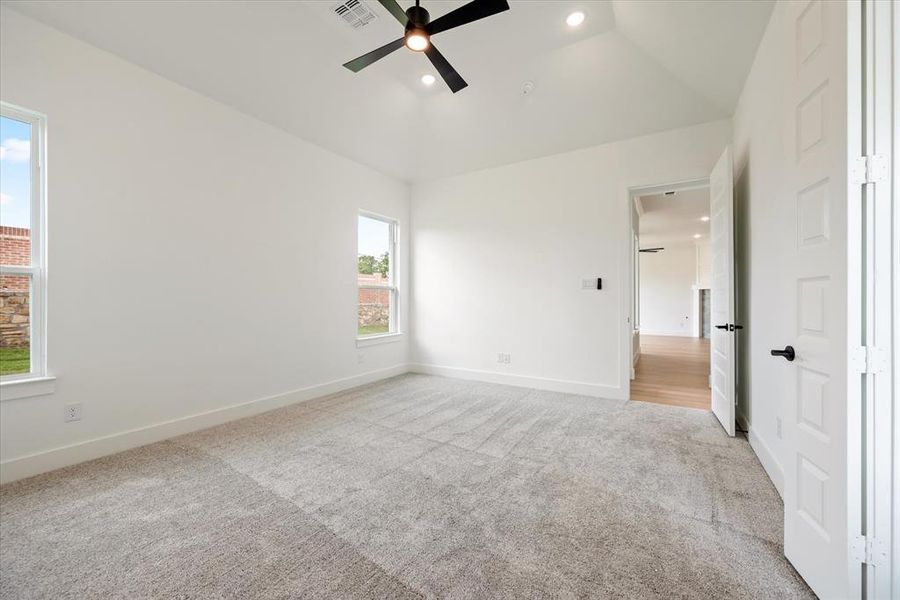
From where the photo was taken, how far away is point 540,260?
4484 mm

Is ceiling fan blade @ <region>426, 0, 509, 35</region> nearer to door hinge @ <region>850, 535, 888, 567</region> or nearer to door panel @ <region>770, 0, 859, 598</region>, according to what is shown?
door panel @ <region>770, 0, 859, 598</region>

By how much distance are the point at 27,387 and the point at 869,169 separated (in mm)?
4354

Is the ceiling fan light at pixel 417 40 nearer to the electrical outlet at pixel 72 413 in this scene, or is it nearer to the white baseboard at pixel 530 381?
the electrical outlet at pixel 72 413

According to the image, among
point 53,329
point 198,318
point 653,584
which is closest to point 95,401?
point 53,329

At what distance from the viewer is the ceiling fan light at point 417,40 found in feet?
7.00

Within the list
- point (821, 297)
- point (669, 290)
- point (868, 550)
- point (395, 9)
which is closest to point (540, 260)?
point (395, 9)

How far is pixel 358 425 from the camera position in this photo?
Result: 3.19 metres

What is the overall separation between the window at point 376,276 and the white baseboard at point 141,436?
1070 mm

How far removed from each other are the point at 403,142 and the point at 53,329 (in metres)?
3.69

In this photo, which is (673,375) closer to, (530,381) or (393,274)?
(530,381)

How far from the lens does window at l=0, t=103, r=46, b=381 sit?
228cm

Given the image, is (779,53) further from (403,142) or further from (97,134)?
(97,134)

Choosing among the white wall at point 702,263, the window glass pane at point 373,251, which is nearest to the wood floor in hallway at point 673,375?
the white wall at point 702,263

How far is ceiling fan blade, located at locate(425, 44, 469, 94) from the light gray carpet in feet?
9.05
